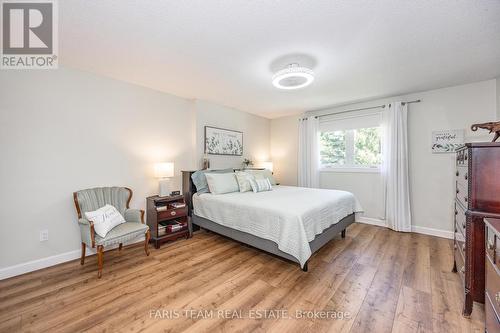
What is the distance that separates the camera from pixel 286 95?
361 cm

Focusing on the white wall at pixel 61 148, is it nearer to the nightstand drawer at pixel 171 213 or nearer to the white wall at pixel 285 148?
the nightstand drawer at pixel 171 213

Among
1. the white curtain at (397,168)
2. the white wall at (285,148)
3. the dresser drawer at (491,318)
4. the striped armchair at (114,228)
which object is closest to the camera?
the dresser drawer at (491,318)

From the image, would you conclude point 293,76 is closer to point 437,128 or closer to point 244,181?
point 244,181

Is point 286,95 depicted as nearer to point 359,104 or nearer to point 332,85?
point 332,85

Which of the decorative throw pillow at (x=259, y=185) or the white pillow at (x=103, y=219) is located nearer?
the white pillow at (x=103, y=219)

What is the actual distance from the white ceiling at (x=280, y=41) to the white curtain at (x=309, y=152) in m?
1.46

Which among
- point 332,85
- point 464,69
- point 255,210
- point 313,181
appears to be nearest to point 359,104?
point 332,85

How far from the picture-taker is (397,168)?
350 centimetres

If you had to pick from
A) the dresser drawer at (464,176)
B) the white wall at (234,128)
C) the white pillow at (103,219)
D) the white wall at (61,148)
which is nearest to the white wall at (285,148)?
the white wall at (234,128)

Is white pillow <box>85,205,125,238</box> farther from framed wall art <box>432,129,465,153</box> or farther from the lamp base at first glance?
framed wall art <box>432,129,465,153</box>

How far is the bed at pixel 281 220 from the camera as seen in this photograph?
2.09 m

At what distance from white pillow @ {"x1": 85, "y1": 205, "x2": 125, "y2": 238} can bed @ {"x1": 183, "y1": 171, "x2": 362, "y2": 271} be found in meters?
1.22

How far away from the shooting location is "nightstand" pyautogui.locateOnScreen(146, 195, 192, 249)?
2.91 metres

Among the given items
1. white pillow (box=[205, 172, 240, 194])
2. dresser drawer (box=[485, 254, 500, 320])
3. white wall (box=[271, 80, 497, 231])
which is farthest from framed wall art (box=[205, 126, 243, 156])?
dresser drawer (box=[485, 254, 500, 320])
